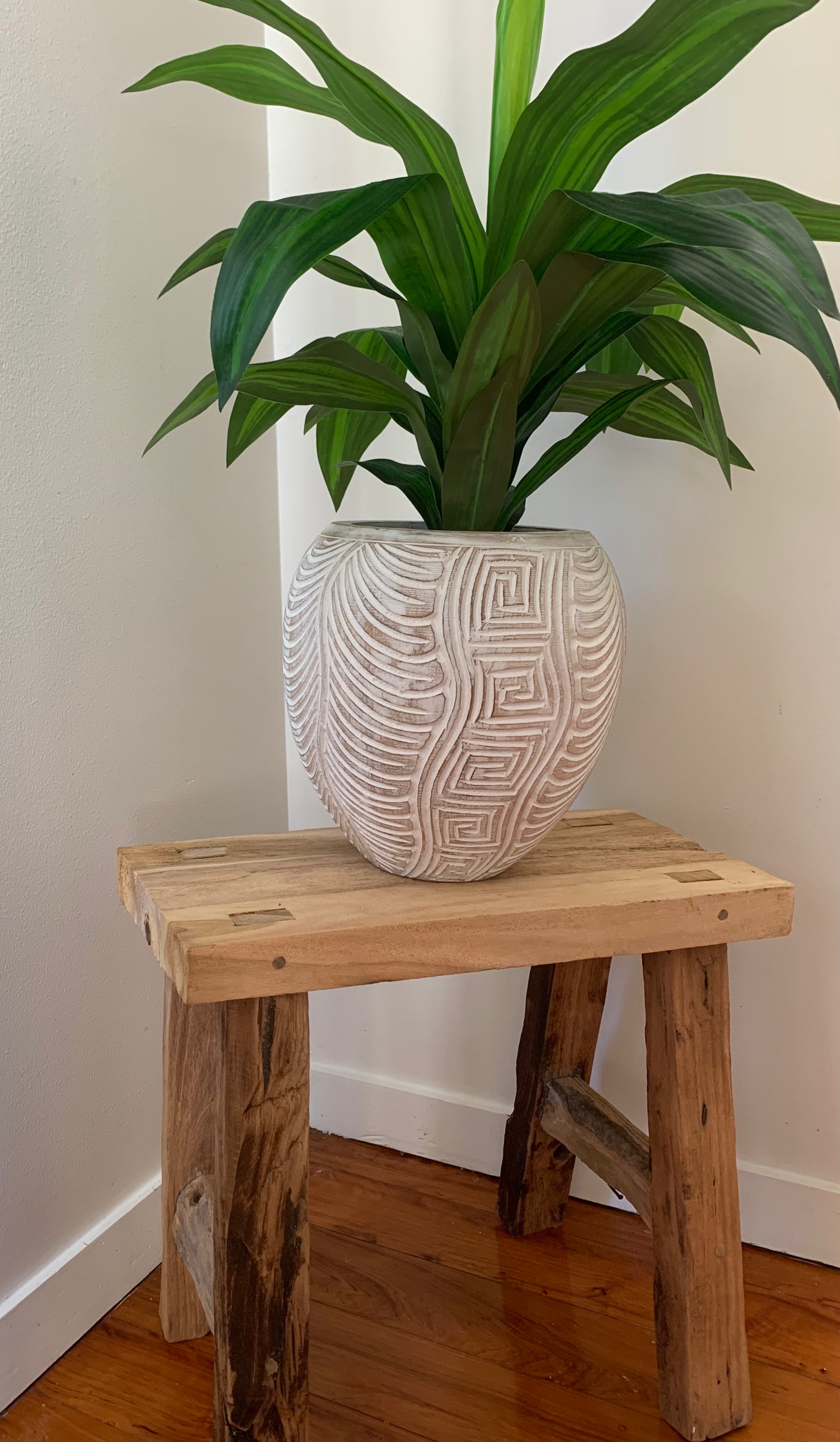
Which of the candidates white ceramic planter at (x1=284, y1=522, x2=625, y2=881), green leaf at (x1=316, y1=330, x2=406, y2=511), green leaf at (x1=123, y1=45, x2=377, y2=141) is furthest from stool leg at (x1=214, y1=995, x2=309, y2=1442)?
green leaf at (x1=123, y1=45, x2=377, y2=141)

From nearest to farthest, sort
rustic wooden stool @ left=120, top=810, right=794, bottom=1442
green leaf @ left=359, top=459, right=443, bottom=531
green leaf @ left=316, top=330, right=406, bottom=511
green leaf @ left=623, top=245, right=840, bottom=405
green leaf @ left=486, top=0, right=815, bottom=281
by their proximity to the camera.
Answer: green leaf @ left=623, top=245, right=840, bottom=405
green leaf @ left=486, top=0, right=815, bottom=281
rustic wooden stool @ left=120, top=810, right=794, bottom=1442
green leaf @ left=359, top=459, right=443, bottom=531
green leaf @ left=316, top=330, right=406, bottom=511

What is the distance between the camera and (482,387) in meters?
0.75

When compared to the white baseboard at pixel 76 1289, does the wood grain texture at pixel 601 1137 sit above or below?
above

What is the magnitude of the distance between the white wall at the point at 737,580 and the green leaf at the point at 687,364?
12.4 inches

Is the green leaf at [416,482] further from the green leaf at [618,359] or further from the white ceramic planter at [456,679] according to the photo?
the green leaf at [618,359]

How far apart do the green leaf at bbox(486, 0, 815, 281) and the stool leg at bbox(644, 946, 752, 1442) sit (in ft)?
2.06

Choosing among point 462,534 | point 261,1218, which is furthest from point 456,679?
point 261,1218

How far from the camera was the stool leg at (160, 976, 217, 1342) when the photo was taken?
3.25ft

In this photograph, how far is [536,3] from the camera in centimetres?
77

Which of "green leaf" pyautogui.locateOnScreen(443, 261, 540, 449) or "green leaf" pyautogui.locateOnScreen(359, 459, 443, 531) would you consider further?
"green leaf" pyautogui.locateOnScreen(359, 459, 443, 531)

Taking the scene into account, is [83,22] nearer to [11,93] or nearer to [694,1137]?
[11,93]

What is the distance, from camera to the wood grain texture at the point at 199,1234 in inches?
34.4

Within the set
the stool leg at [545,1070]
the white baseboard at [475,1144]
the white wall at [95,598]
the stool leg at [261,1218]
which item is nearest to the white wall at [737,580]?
the white baseboard at [475,1144]

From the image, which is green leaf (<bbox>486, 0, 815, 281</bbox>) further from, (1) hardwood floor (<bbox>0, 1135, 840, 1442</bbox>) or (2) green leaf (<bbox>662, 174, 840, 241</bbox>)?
(1) hardwood floor (<bbox>0, 1135, 840, 1442</bbox>)
